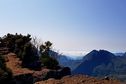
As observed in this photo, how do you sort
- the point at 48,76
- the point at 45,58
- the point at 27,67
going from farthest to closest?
the point at 45,58, the point at 27,67, the point at 48,76

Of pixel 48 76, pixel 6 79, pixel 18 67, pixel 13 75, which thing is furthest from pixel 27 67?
pixel 6 79

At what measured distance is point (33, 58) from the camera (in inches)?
1848

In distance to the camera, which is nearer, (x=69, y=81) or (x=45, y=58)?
(x=69, y=81)

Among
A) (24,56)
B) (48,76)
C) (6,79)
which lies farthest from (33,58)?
(6,79)

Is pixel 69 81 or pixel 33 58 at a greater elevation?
pixel 33 58

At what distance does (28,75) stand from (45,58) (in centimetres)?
917

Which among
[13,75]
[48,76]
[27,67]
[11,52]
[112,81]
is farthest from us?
[11,52]

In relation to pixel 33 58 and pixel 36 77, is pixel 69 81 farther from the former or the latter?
pixel 33 58

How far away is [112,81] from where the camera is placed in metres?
34.4

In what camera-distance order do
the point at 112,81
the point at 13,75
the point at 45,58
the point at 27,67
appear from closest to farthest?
the point at 112,81
the point at 13,75
the point at 27,67
the point at 45,58

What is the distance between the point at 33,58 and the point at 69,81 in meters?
12.7

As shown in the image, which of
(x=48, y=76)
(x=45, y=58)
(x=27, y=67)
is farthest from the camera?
(x=45, y=58)

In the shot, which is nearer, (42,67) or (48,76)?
(48,76)

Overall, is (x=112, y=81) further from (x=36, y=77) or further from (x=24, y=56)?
(x=24, y=56)
